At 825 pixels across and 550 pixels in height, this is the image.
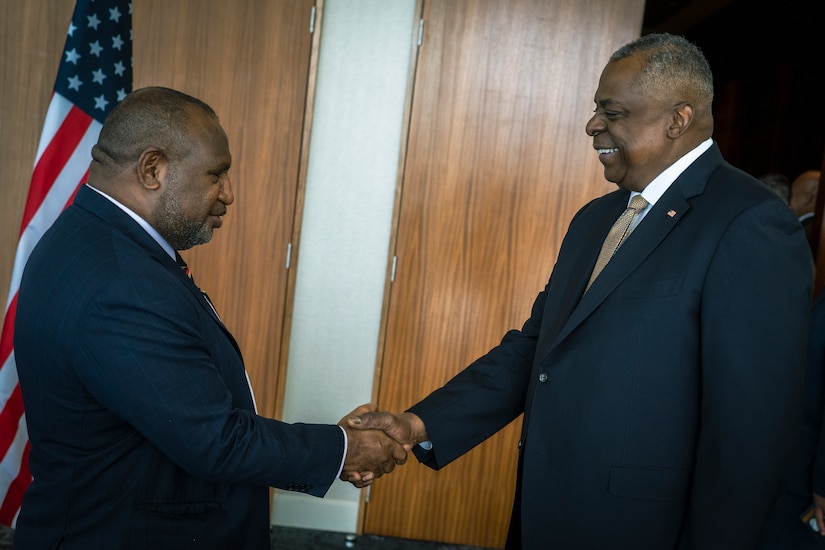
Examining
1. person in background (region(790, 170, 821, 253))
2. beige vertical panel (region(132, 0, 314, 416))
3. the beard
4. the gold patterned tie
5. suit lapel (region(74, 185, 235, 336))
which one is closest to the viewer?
suit lapel (region(74, 185, 235, 336))

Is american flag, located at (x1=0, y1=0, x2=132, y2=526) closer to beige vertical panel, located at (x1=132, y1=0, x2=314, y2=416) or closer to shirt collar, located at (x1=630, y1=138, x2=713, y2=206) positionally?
beige vertical panel, located at (x1=132, y1=0, x2=314, y2=416)

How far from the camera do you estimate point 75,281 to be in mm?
1559

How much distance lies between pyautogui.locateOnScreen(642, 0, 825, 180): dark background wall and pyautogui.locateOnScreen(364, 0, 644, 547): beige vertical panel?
12.8 feet

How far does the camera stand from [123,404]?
1548 millimetres

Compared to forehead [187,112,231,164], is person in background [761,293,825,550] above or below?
below

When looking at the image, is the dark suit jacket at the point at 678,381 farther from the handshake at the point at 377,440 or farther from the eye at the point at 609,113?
the handshake at the point at 377,440

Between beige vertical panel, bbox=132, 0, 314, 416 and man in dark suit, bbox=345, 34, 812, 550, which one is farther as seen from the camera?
beige vertical panel, bbox=132, 0, 314, 416

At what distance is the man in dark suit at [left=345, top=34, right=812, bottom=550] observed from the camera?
1566mm

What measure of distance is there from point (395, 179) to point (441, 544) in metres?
1.83

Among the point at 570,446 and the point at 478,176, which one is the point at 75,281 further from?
the point at 478,176

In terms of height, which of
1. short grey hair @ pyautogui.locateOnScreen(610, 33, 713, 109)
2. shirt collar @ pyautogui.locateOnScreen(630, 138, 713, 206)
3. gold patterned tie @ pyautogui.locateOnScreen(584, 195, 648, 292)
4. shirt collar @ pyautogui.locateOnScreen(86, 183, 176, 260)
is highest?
short grey hair @ pyautogui.locateOnScreen(610, 33, 713, 109)

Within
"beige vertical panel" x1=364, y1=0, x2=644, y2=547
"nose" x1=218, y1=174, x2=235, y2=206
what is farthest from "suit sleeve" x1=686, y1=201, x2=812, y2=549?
"beige vertical panel" x1=364, y1=0, x2=644, y2=547

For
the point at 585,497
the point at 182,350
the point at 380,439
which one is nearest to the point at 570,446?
the point at 585,497

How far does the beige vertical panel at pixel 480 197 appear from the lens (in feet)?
11.8
